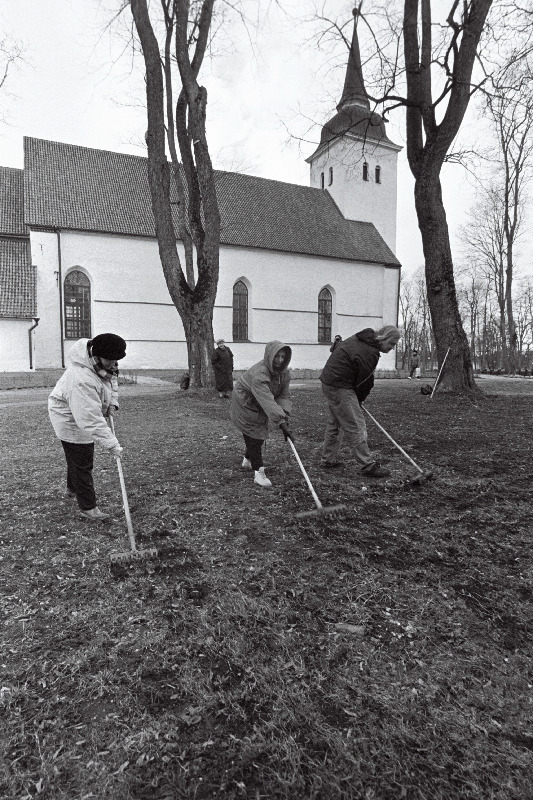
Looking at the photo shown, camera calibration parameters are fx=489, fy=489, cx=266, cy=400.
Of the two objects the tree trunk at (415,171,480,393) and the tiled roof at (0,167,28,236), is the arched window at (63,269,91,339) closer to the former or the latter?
the tiled roof at (0,167,28,236)

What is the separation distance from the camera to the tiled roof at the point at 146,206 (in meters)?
26.3

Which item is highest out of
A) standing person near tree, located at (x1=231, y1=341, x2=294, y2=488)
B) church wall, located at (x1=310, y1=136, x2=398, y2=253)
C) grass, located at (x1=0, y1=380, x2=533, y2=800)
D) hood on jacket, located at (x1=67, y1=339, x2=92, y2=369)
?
church wall, located at (x1=310, y1=136, x2=398, y2=253)

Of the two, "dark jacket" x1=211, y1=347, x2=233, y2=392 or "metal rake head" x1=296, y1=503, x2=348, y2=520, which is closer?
"metal rake head" x1=296, y1=503, x2=348, y2=520

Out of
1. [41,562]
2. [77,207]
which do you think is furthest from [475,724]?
[77,207]

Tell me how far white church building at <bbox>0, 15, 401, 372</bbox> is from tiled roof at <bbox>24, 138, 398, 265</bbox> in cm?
8

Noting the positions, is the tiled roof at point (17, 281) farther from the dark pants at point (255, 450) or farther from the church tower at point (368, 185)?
the dark pants at point (255, 450)

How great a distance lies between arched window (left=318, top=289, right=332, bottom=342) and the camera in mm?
33562

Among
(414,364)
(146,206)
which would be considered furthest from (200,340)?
(146,206)

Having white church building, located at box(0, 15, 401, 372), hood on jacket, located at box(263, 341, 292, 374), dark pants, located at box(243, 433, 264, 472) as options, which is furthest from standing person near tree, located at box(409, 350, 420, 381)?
hood on jacket, located at box(263, 341, 292, 374)

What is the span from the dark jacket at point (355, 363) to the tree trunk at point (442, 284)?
661 cm

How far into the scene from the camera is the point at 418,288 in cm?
7144

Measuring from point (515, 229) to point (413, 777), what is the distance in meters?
38.2

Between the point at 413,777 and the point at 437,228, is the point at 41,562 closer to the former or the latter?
the point at 413,777

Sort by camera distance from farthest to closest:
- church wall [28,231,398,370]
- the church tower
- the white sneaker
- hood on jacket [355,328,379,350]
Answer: the church tower < church wall [28,231,398,370] < hood on jacket [355,328,379,350] < the white sneaker
